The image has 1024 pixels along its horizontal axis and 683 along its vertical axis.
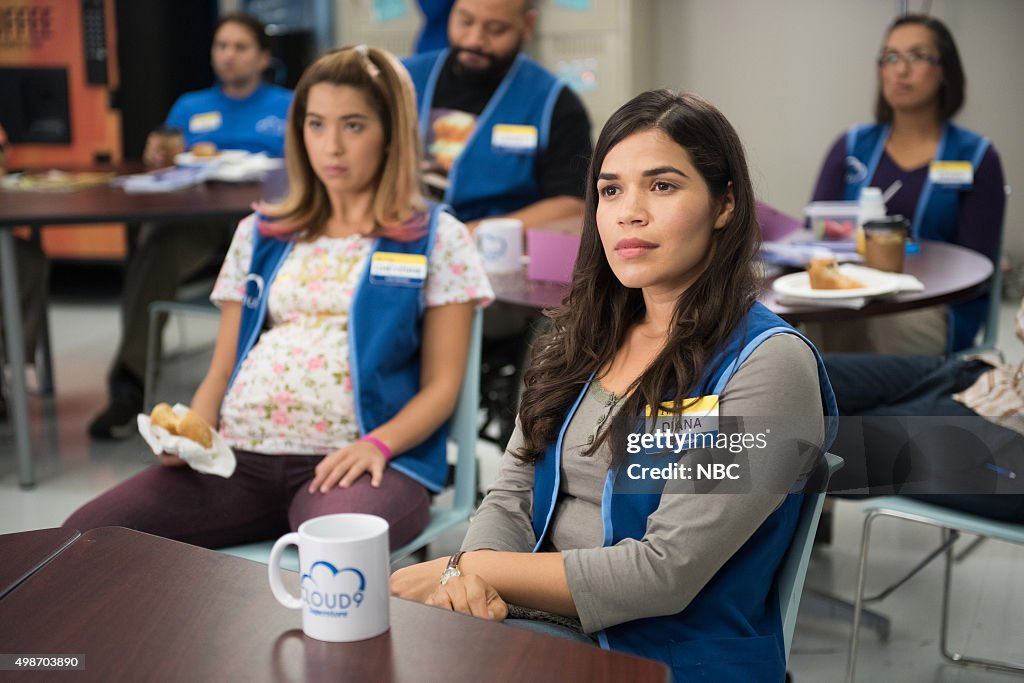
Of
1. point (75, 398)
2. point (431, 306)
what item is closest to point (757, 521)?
point (431, 306)

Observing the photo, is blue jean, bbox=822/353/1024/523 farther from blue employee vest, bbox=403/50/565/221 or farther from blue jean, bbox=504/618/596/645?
blue employee vest, bbox=403/50/565/221

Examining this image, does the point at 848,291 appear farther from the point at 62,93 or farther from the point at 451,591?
the point at 62,93

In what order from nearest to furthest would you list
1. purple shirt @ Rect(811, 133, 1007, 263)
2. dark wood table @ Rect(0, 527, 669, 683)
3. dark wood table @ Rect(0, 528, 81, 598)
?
1. dark wood table @ Rect(0, 527, 669, 683)
2. dark wood table @ Rect(0, 528, 81, 598)
3. purple shirt @ Rect(811, 133, 1007, 263)

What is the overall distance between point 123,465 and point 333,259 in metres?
1.91

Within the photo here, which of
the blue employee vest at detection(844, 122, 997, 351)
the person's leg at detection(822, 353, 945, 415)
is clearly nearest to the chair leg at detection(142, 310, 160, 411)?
the blue employee vest at detection(844, 122, 997, 351)

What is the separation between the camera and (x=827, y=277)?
95.5 inches

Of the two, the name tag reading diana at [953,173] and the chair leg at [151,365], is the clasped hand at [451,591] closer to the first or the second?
the name tag reading diana at [953,173]

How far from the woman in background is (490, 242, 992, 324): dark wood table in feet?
1.00

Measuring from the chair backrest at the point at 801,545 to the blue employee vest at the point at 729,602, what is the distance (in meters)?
0.01

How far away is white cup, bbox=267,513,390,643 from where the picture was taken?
1.03m

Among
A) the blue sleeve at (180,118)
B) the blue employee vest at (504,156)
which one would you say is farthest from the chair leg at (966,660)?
the blue sleeve at (180,118)

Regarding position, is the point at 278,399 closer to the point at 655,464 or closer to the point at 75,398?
the point at 655,464

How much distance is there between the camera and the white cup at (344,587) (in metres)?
1.03

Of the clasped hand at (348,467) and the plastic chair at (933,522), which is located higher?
the clasped hand at (348,467)
